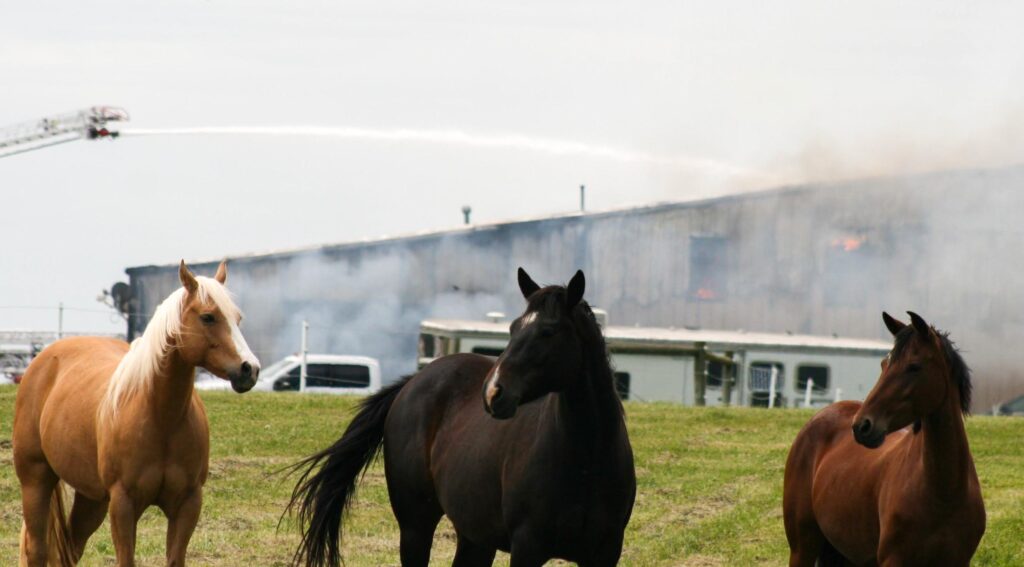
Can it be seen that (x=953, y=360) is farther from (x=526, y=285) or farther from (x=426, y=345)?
(x=426, y=345)

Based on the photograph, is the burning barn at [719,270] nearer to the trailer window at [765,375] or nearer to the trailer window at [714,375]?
the trailer window at [714,375]

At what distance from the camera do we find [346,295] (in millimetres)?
38219

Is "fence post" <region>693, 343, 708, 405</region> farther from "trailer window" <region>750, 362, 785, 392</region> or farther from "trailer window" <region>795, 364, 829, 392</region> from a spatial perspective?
"trailer window" <region>795, 364, 829, 392</region>

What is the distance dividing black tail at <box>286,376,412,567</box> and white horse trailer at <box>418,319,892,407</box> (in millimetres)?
17451

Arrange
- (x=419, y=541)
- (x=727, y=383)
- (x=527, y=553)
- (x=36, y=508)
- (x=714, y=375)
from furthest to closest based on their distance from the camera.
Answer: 1. (x=714, y=375)
2. (x=727, y=383)
3. (x=36, y=508)
4. (x=419, y=541)
5. (x=527, y=553)

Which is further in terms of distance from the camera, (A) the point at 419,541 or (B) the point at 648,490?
(B) the point at 648,490

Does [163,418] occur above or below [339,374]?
above

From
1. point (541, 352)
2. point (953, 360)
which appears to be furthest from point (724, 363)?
point (541, 352)

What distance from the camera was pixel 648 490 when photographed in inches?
613

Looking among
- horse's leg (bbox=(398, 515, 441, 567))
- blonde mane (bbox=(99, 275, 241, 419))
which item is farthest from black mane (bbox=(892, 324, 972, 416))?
blonde mane (bbox=(99, 275, 241, 419))

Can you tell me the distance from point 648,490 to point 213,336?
304 inches

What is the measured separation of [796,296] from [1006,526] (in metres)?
25.0

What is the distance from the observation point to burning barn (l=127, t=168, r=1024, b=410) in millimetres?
37281

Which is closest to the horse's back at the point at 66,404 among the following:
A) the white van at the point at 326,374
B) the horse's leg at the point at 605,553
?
the horse's leg at the point at 605,553
